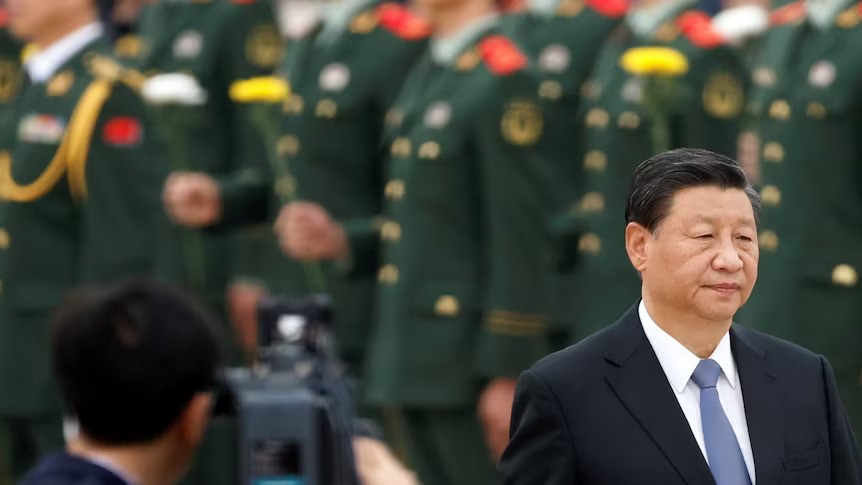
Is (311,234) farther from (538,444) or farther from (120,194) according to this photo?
(538,444)

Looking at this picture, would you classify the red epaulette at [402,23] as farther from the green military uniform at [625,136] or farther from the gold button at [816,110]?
the gold button at [816,110]

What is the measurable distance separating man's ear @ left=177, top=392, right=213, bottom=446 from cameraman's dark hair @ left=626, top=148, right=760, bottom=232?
90cm

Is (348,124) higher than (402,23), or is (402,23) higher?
(402,23)

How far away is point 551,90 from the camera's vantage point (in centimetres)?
744

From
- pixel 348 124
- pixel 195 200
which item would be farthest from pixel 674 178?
pixel 195 200

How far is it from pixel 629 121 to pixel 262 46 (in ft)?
6.93

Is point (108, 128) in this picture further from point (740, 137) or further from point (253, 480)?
point (253, 480)

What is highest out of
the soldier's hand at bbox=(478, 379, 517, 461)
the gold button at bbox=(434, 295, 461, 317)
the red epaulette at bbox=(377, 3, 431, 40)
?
the red epaulette at bbox=(377, 3, 431, 40)

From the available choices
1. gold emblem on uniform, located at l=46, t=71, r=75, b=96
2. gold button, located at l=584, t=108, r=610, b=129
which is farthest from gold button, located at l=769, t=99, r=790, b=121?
gold emblem on uniform, located at l=46, t=71, r=75, b=96

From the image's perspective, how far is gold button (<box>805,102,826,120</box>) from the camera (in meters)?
6.55

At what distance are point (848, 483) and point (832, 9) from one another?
3.18 meters

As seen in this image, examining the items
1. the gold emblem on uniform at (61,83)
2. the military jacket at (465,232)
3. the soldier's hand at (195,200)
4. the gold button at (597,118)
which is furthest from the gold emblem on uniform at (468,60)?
the gold emblem on uniform at (61,83)

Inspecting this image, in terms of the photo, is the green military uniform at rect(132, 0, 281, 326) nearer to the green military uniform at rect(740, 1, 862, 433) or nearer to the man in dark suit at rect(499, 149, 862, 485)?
the green military uniform at rect(740, 1, 862, 433)

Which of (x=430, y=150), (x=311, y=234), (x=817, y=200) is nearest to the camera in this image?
(x=817, y=200)
